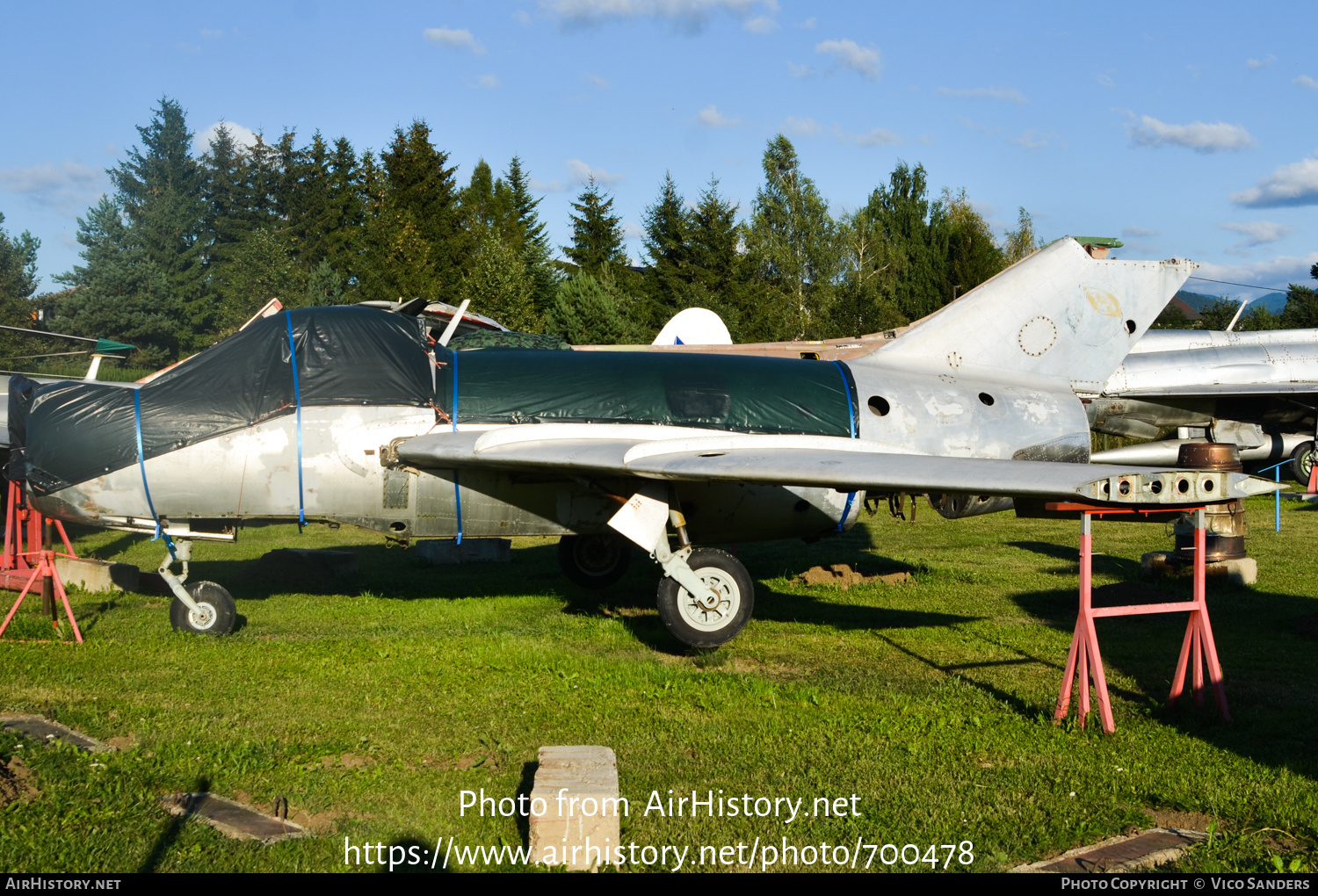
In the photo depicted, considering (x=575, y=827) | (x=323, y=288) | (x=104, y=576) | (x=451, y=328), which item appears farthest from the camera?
(x=323, y=288)

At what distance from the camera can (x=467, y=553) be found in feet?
50.1

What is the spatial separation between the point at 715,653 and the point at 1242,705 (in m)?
4.36

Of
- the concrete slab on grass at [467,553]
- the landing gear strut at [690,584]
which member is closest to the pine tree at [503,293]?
the concrete slab on grass at [467,553]

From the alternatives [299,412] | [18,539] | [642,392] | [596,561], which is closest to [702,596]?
[642,392]

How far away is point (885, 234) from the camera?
63375mm

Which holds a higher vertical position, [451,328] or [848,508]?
[451,328]

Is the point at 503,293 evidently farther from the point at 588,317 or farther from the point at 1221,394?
the point at 1221,394

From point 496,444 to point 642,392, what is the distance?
1.64m

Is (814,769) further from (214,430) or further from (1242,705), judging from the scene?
(214,430)

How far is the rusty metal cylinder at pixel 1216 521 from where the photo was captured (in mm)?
11164

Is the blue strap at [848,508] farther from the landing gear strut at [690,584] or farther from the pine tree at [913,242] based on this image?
the pine tree at [913,242]

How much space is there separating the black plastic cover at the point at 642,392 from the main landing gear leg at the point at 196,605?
299cm

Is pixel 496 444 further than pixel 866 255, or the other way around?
pixel 866 255

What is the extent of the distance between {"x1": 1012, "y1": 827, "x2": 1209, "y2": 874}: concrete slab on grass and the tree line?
30513mm
